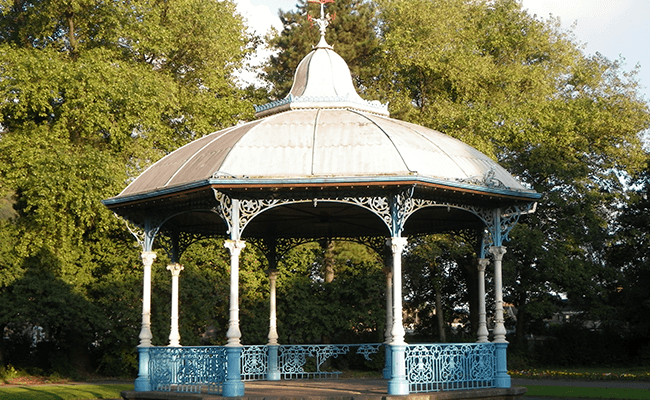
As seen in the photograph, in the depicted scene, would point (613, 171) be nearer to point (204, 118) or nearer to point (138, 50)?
point (204, 118)

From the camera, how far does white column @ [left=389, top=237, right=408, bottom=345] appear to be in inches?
536

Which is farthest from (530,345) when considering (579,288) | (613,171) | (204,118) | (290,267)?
(204,118)

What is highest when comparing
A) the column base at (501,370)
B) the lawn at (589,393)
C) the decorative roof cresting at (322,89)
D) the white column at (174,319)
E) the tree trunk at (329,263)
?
the decorative roof cresting at (322,89)

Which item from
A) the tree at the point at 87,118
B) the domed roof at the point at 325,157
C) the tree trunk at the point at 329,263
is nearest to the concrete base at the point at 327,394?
the domed roof at the point at 325,157

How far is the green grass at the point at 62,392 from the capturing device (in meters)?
22.6

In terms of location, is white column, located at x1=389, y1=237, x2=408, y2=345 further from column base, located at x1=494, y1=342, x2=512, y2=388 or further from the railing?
column base, located at x1=494, y1=342, x2=512, y2=388

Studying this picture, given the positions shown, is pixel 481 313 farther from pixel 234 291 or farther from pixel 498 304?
pixel 234 291

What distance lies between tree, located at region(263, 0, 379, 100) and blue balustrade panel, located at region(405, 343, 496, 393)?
24.6 meters

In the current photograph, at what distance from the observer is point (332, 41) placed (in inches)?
1548

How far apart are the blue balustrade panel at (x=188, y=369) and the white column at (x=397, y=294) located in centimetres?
316

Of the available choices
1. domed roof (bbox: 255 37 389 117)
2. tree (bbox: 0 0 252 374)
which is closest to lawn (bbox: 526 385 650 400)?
domed roof (bbox: 255 37 389 117)

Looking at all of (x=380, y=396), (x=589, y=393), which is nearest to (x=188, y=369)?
(x=380, y=396)

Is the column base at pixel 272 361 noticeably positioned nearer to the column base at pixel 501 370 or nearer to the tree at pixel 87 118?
the column base at pixel 501 370

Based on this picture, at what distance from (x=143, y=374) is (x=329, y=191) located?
575cm
